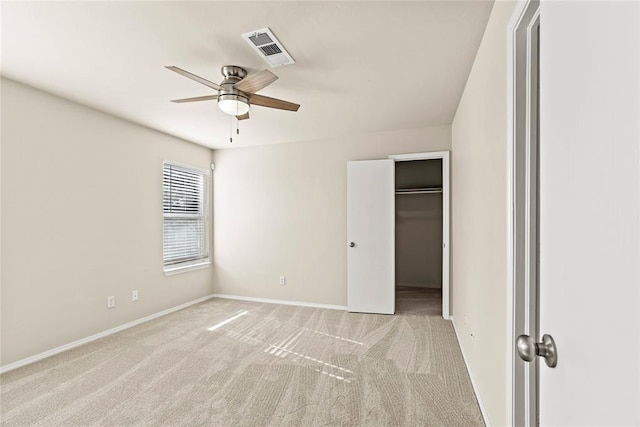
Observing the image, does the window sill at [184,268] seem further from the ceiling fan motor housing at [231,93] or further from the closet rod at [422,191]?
the closet rod at [422,191]

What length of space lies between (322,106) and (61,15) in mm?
2105

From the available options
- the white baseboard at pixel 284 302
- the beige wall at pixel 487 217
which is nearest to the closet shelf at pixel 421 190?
the white baseboard at pixel 284 302

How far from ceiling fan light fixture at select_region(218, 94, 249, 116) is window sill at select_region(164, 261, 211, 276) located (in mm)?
2767

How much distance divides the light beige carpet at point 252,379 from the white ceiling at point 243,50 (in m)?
2.43

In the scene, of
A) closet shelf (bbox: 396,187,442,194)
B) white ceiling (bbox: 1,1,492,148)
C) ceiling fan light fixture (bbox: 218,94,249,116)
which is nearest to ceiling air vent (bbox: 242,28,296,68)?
white ceiling (bbox: 1,1,492,148)

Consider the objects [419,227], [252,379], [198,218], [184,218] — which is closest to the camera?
[252,379]

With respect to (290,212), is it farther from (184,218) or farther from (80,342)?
(80,342)

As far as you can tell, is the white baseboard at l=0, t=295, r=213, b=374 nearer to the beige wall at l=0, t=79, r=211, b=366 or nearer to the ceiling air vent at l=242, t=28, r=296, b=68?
the beige wall at l=0, t=79, r=211, b=366

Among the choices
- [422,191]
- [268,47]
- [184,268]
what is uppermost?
[268,47]

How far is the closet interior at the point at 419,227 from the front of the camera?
5.72 metres

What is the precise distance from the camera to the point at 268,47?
2.12 metres
